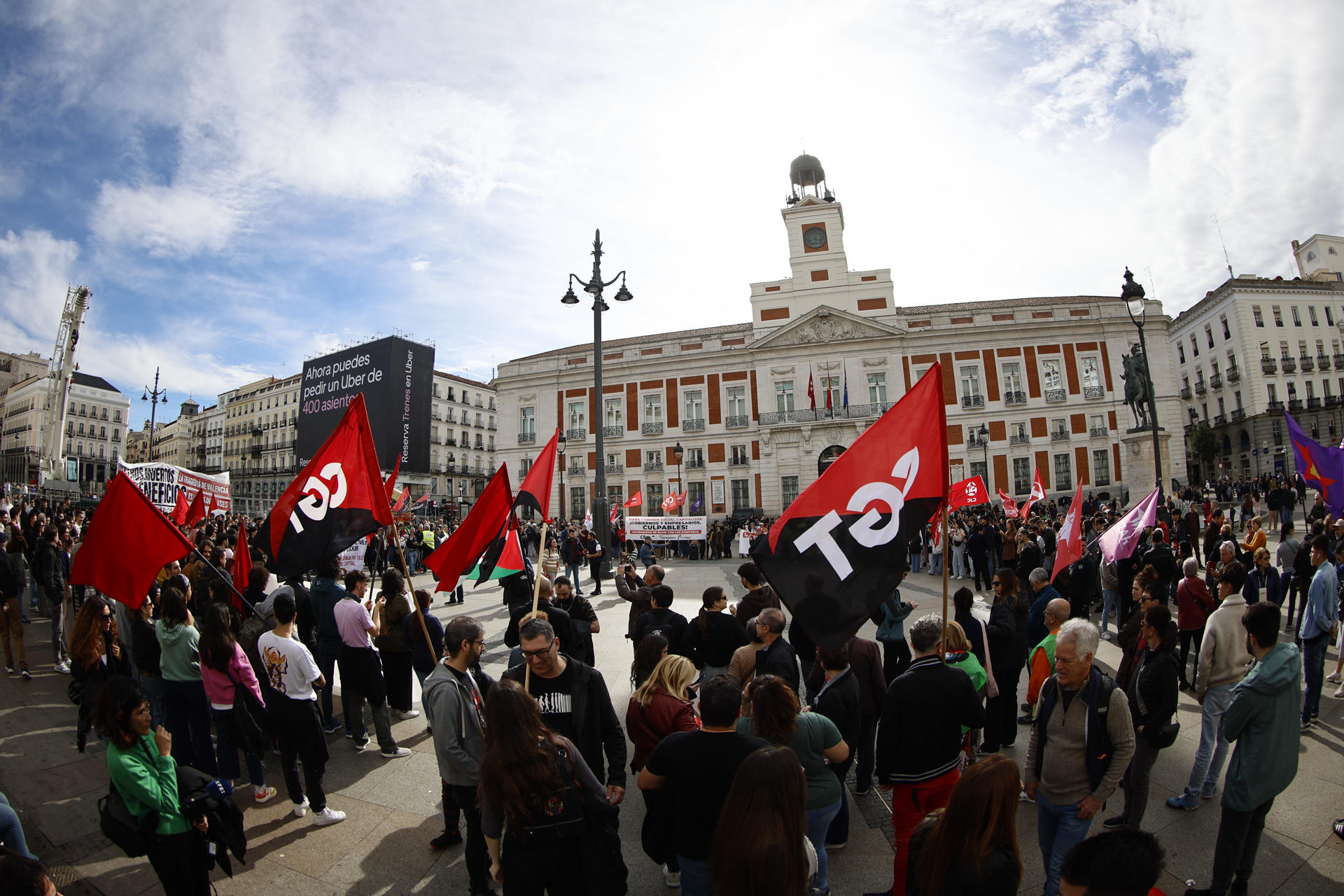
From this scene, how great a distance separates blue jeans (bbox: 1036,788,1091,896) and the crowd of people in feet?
0.05

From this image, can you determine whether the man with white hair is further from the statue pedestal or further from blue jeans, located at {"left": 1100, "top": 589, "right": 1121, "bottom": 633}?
the statue pedestal

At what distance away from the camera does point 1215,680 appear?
4.71 meters

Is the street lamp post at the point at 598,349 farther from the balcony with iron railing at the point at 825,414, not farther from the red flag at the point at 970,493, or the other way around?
the balcony with iron railing at the point at 825,414

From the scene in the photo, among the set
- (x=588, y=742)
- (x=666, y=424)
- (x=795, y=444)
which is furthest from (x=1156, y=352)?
(x=588, y=742)

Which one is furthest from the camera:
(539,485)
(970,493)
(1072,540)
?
(970,493)

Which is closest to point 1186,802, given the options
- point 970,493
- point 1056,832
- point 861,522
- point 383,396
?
point 1056,832

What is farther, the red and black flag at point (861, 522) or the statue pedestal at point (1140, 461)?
the statue pedestal at point (1140, 461)

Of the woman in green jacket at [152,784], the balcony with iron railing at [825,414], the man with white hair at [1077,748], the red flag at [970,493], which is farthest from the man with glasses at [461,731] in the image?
the balcony with iron railing at [825,414]

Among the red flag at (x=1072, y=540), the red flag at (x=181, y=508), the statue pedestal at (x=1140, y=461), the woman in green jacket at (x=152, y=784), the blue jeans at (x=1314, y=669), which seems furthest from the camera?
the statue pedestal at (x=1140, y=461)

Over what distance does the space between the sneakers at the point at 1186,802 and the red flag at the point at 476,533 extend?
5627 mm

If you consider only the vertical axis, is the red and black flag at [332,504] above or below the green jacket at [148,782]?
above

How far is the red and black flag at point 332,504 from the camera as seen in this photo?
5434 mm

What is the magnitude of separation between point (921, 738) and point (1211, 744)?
9.50ft

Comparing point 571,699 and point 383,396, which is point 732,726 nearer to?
point 571,699
